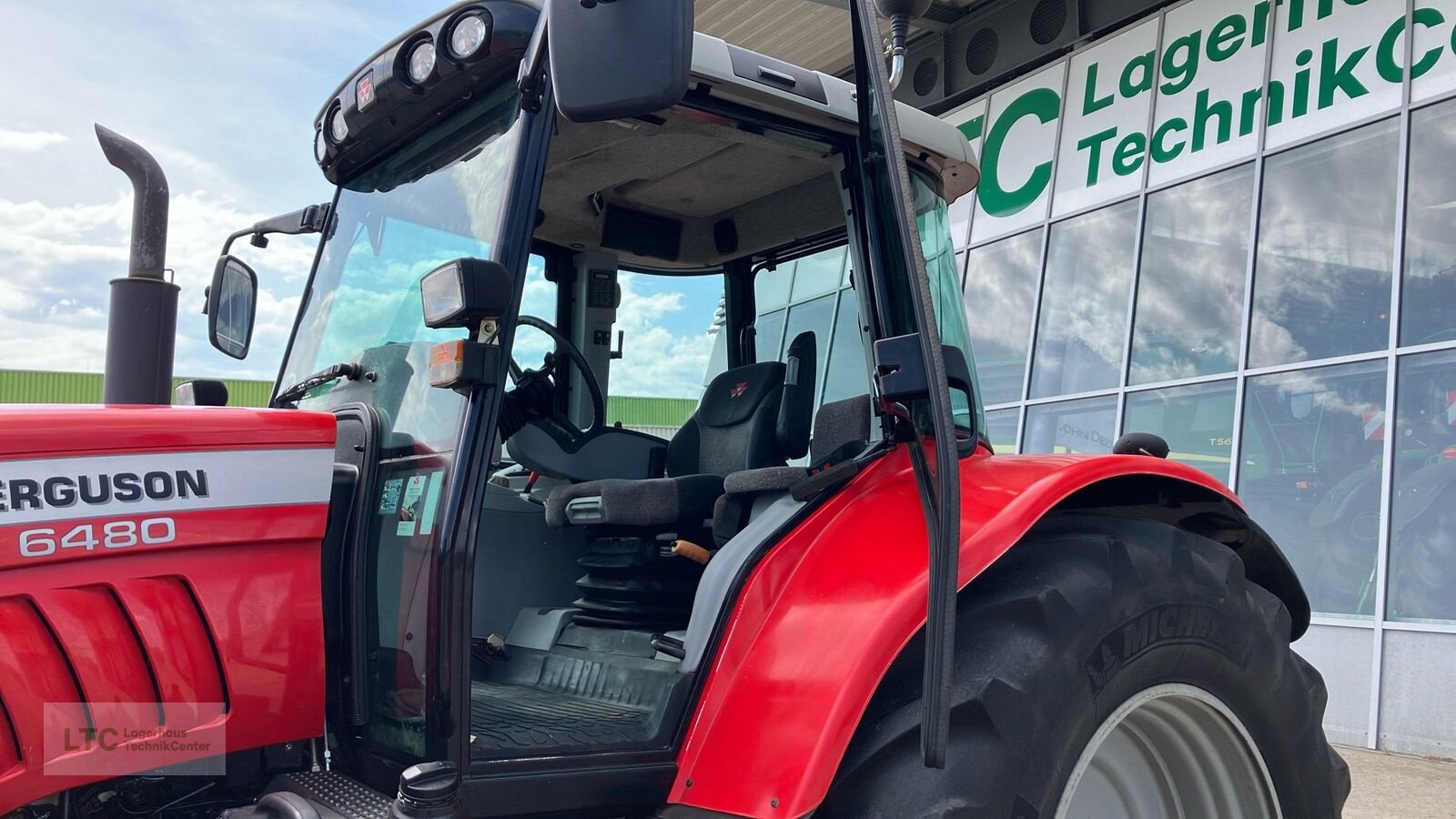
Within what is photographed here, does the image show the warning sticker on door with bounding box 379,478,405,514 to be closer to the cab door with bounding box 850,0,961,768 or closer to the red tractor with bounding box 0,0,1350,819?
the red tractor with bounding box 0,0,1350,819

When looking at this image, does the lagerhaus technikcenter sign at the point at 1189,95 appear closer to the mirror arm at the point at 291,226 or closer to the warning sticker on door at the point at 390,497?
the mirror arm at the point at 291,226

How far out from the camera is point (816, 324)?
10.3 ft

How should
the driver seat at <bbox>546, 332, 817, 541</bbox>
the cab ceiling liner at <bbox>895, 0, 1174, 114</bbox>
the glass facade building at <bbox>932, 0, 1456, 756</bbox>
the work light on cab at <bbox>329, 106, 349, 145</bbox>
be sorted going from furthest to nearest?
the cab ceiling liner at <bbox>895, 0, 1174, 114</bbox>, the glass facade building at <bbox>932, 0, 1456, 756</bbox>, the driver seat at <bbox>546, 332, 817, 541</bbox>, the work light on cab at <bbox>329, 106, 349, 145</bbox>

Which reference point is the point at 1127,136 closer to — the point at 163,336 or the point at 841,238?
the point at 841,238

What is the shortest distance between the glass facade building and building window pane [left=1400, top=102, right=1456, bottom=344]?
1 centimetres

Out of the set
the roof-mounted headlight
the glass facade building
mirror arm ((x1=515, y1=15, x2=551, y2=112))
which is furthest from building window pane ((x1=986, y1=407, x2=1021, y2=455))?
mirror arm ((x1=515, y1=15, x2=551, y2=112))

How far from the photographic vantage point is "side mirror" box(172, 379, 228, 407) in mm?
2709

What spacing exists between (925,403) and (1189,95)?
8178mm

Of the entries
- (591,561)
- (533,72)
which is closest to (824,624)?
(591,561)

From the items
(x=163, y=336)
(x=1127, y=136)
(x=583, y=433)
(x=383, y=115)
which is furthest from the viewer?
(x=1127, y=136)

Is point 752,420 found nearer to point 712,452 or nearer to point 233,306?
point 712,452

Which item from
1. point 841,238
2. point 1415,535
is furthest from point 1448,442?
point 841,238

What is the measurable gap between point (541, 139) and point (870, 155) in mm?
692

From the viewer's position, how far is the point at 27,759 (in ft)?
6.06
